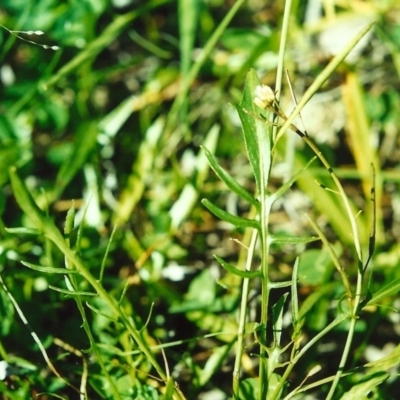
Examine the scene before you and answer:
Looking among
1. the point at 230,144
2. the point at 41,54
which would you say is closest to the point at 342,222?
the point at 230,144

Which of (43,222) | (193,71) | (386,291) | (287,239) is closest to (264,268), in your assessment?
(287,239)

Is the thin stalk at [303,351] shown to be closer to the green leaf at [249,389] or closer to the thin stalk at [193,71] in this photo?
the green leaf at [249,389]

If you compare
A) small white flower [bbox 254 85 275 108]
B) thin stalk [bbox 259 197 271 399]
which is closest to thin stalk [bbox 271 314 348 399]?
thin stalk [bbox 259 197 271 399]

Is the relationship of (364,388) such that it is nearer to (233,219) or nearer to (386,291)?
(386,291)

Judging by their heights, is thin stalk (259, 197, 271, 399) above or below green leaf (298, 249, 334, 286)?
above

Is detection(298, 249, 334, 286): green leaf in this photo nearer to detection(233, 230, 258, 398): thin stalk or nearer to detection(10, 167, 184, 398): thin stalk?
detection(233, 230, 258, 398): thin stalk

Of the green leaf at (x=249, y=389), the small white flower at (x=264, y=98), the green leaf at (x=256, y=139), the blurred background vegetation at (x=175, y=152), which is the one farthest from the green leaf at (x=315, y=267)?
the small white flower at (x=264, y=98)
